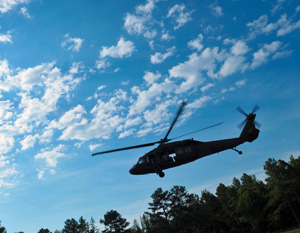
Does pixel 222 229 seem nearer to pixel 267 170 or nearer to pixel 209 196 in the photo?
pixel 209 196

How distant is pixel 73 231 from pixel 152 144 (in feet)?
259

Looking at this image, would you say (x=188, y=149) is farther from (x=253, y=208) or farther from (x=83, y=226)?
(x=83, y=226)

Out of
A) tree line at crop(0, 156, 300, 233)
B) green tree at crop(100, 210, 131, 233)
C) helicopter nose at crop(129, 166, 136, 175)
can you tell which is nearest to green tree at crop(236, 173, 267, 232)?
tree line at crop(0, 156, 300, 233)

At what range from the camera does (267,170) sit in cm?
5516

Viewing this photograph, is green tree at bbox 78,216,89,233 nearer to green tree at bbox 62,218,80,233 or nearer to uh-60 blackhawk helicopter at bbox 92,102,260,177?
green tree at bbox 62,218,80,233

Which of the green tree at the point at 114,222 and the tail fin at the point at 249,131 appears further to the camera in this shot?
the green tree at the point at 114,222

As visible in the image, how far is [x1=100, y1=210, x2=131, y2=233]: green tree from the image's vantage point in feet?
223

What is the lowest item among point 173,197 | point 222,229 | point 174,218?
point 222,229

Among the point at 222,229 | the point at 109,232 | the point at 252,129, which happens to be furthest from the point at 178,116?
the point at 222,229

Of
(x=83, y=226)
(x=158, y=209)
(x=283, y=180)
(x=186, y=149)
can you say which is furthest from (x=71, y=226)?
(x=186, y=149)

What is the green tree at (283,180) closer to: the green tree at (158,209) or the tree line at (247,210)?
the tree line at (247,210)

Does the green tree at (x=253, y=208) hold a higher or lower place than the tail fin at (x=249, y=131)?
lower

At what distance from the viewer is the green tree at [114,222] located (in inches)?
2675

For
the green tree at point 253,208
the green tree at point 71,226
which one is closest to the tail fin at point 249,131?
the green tree at point 253,208
